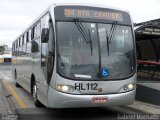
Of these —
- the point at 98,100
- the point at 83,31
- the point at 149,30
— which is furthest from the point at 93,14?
the point at 149,30

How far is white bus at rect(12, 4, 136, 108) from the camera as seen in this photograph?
9.05m

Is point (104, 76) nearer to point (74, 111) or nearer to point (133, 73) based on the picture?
point (133, 73)

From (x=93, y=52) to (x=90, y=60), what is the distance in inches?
8.8

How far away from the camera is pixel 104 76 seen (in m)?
9.27

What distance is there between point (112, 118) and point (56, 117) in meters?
1.48

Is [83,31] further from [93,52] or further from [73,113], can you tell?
[73,113]

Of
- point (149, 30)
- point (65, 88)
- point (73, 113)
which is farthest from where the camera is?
point (149, 30)

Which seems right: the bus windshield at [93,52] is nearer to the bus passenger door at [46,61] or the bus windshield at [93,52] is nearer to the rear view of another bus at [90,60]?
the rear view of another bus at [90,60]

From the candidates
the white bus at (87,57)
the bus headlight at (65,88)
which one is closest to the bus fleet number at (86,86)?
the white bus at (87,57)

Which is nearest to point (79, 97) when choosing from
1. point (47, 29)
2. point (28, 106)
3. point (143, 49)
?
point (47, 29)

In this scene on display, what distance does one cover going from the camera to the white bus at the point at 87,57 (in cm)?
905

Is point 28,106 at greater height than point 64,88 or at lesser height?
lesser

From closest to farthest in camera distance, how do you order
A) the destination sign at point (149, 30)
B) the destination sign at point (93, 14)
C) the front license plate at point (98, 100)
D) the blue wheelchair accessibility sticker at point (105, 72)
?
the front license plate at point (98, 100)
the blue wheelchair accessibility sticker at point (105, 72)
the destination sign at point (93, 14)
the destination sign at point (149, 30)

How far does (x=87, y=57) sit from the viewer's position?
9.30 meters
